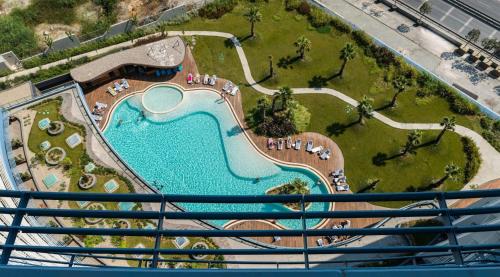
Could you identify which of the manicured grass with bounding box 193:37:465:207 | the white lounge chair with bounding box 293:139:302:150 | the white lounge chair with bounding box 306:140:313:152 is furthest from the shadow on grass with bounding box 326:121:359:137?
the white lounge chair with bounding box 293:139:302:150

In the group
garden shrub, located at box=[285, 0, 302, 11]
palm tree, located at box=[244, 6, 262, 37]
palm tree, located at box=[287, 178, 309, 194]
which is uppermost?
garden shrub, located at box=[285, 0, 302, 11]

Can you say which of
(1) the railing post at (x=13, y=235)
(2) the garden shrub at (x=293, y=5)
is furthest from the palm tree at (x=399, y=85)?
(1) the railing post at (x=13, y=235)

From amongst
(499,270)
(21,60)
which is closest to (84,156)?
(21,60)

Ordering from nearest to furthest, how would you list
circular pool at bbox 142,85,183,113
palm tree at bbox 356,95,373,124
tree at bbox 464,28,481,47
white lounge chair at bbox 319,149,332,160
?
white lounge chair at bbox 319,149,332,160
palm tree at bbox 356,95,373,124
circular pool at bbox 142,85,183,113
tree at bbox 464,28,481,47

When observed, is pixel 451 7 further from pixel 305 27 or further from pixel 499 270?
pixel 499 270

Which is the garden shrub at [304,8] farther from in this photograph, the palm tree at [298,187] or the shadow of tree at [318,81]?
the palm tree at [298,187]

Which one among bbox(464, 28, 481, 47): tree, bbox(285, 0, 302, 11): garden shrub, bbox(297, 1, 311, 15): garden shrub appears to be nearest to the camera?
bbox(464, 28, 481, 47): tree

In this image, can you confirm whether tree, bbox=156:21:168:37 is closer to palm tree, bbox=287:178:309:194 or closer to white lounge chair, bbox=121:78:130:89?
white lounge chair, bbox=121:78:130:89
